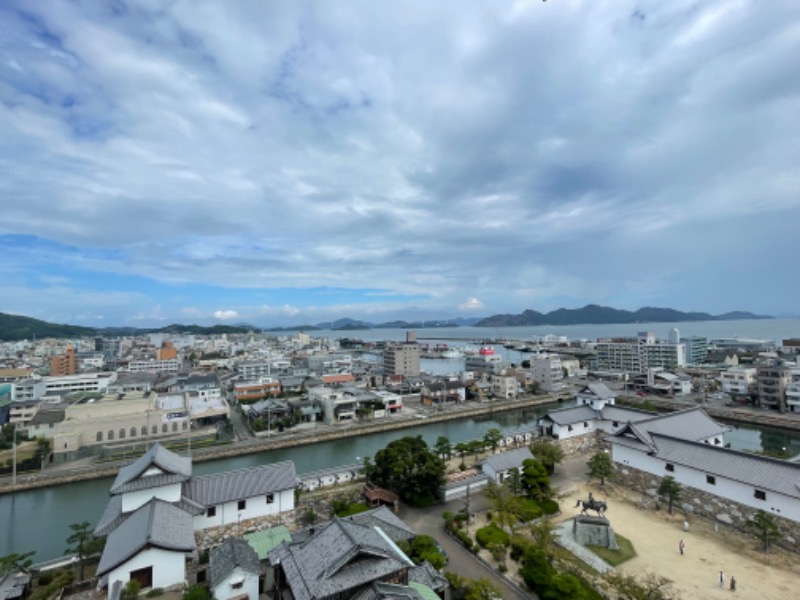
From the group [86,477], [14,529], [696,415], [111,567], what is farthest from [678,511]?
[86,477]

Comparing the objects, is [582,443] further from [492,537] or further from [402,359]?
[402,359]

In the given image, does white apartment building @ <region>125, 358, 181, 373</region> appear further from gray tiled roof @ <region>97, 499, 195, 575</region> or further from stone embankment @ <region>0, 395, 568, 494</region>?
gray tiled roof @ <region>97, 499, 195, 575</region>

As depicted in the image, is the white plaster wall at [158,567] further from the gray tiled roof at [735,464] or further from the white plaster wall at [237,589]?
the gray tiled roof at [735,464]

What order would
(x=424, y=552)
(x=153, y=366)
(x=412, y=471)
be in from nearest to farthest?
(x=424, y=552)
(x=412, y=471)
(x=153, y=366)

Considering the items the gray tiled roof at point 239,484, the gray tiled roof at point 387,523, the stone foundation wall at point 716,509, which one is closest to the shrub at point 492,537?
the gray tiled roof at point 387,523

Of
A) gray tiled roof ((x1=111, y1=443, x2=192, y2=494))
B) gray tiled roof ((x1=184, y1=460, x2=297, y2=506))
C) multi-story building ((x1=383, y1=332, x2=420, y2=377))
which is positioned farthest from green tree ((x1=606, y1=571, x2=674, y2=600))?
multi-story building ((x1=383, y1=332, x2=420, y2=377))

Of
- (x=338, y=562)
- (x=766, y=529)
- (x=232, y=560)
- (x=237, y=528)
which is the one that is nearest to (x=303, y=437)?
(x=237, y=528)
